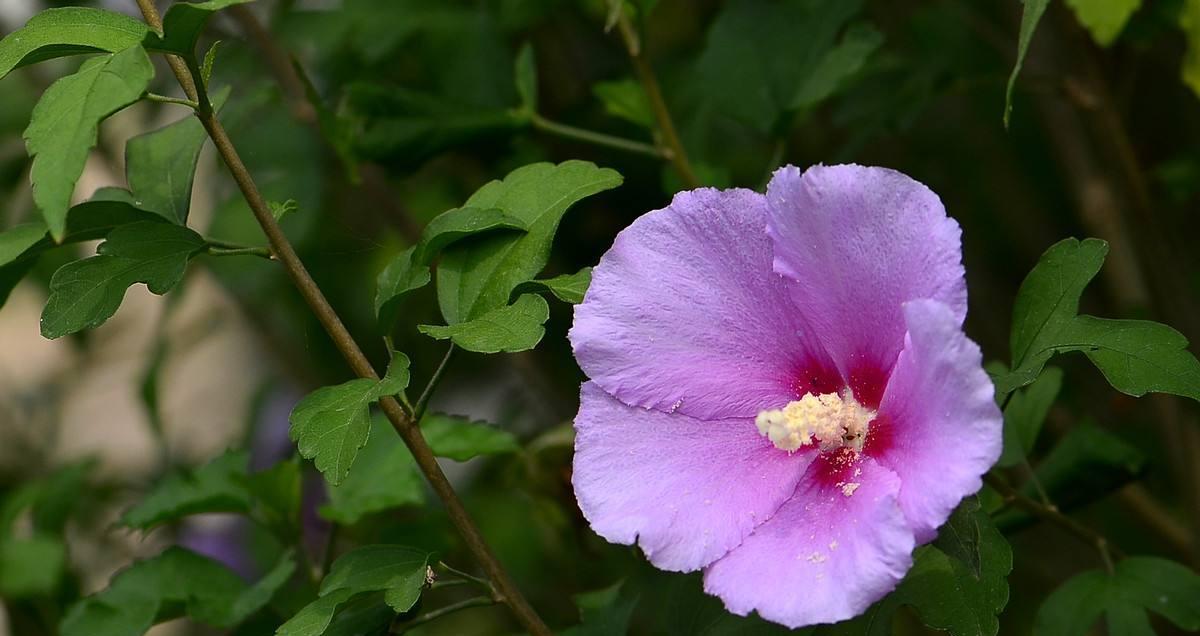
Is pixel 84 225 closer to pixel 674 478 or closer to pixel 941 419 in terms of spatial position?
pixel 674 478

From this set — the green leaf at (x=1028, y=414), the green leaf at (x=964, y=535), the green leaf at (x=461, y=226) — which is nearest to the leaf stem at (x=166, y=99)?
the green leaf at (x=461, y=226)

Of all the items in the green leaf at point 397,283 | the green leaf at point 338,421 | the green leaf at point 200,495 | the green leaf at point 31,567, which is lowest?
the green leaf at point 31,567

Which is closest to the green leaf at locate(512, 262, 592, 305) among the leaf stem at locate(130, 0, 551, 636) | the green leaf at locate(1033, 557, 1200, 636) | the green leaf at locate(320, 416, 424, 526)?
the leaf stem at locate(130, 0, 551, 636)

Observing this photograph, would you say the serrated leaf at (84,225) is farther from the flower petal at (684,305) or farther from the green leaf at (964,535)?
the green leaf at (964,535)

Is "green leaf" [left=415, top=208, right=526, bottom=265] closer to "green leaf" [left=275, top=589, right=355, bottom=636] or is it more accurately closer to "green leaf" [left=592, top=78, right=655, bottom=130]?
"green leaf" [left=275, top=589, right=355, bottom=636]

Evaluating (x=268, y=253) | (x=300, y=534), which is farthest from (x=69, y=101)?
(x=300, y=534)

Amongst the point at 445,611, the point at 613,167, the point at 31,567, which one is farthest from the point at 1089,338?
the point at 31,567
